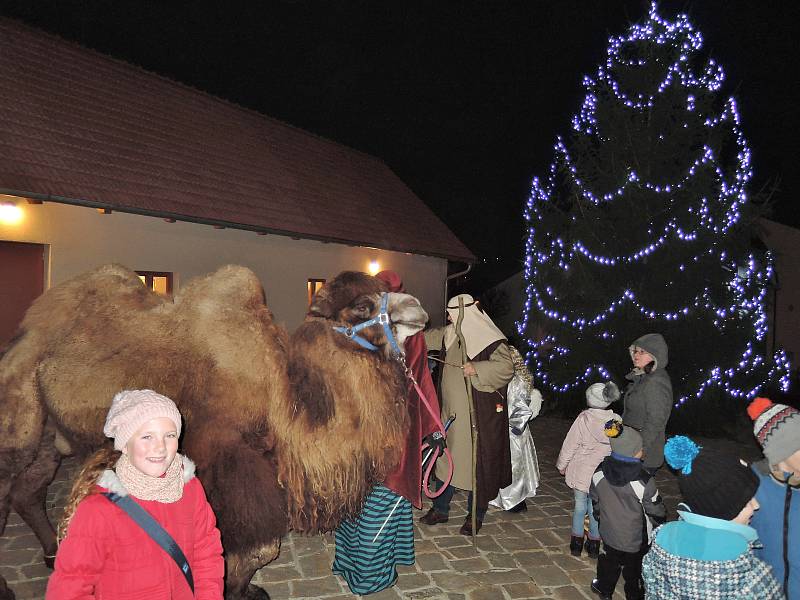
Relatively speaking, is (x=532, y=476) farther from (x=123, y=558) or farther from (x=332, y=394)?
(x=123, y=558)

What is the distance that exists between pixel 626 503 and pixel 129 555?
10.1 ft

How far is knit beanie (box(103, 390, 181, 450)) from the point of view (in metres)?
1.97

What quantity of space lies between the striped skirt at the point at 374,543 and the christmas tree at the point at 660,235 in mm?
6922

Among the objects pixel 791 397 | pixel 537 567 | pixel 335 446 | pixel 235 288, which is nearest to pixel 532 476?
pixel 537 567

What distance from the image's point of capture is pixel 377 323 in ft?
10.9

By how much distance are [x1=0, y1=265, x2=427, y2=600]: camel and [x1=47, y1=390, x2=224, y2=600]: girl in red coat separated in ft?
2.60

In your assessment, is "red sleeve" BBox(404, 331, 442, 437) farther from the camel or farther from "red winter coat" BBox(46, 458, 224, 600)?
"red winter coat" BBox(46, 458, 224, 600)

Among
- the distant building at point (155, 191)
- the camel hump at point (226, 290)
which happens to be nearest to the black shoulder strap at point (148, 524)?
the camel hump at point (226, 290)

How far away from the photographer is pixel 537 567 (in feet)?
14.1

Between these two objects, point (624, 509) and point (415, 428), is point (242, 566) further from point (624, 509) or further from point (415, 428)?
point (624, 509)

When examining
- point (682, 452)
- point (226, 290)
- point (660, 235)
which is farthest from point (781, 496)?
point (660, 235)

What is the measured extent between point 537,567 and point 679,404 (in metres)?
6.29

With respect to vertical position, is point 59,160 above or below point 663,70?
below

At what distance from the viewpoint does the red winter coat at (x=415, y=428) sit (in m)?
3.52
